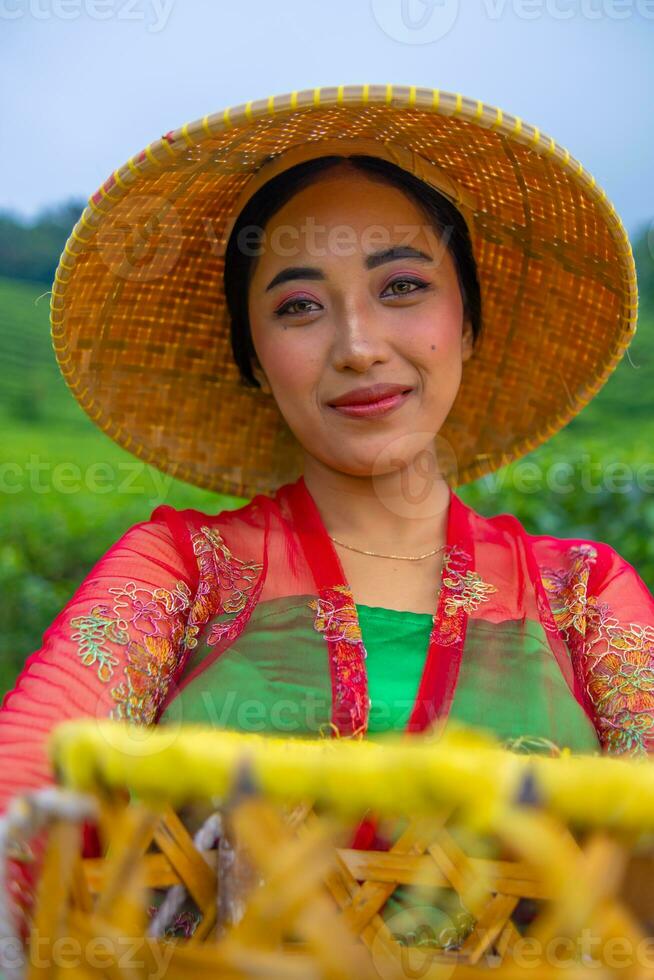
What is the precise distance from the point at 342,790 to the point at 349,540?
103cm

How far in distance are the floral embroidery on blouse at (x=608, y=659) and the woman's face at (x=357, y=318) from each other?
300 mm

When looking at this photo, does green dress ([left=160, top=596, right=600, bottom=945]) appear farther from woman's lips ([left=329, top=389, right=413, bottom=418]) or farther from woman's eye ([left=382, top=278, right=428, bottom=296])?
woman's eye ([left=382, top=278, right=428, bottom=296])

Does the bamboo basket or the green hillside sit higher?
the bamboo basket

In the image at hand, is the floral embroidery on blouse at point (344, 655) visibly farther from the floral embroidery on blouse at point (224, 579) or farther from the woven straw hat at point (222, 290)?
the woven straw hat at point (222, 290)

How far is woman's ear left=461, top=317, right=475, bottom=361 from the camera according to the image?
1.81m

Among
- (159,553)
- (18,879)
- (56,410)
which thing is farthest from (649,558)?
(56,410)

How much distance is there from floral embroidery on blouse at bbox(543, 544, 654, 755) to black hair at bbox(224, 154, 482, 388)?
0.48 meters

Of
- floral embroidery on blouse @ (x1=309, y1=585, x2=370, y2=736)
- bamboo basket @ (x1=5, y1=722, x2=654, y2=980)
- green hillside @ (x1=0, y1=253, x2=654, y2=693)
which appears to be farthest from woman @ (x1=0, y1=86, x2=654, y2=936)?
bamboo basket @ (x1=5, y1=722, x2=654, y2=980)

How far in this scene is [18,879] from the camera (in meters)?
0.80

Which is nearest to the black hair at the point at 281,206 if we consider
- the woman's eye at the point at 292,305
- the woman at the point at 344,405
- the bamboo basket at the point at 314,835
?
the woman at the point at 344,405

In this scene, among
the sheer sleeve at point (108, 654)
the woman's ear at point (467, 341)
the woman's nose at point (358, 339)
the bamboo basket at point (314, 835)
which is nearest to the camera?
the bamboo basket at point (314, 835)

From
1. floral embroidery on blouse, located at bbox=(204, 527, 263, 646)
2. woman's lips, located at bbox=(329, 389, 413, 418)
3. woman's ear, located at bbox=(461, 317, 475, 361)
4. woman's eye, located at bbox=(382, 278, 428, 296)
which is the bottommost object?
floral embroidery on blouse, located at bbox=(204, 527, 263, 646)

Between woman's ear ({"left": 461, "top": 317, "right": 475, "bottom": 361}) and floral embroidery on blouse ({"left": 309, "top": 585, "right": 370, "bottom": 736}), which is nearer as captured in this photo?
floral embroidery on blouse ({"left": 309, "top": 585, "right": 370, "bottom": 736})

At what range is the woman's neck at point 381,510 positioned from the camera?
1.67 metres
